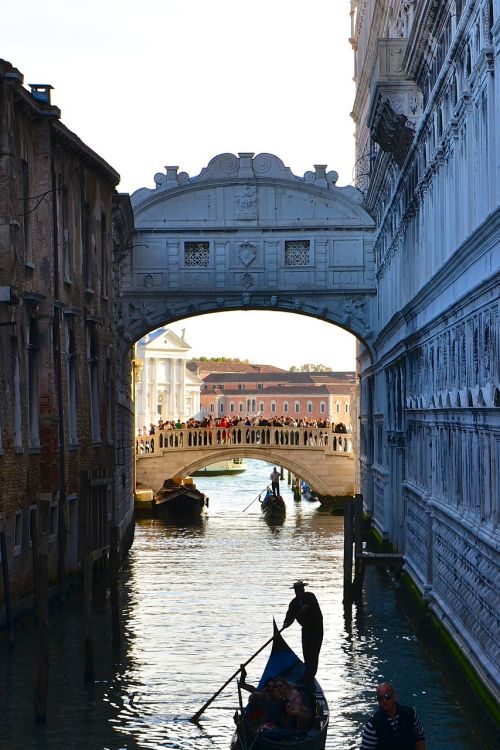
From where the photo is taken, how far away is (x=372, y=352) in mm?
28531

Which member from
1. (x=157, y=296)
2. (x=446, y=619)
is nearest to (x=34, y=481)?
(x=446, y=619)

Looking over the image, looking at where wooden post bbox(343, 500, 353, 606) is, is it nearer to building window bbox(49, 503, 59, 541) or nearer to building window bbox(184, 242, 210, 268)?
building window bbox(49, 503, 59, 541)

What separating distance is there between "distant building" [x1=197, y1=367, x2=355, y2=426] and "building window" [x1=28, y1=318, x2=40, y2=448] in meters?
95.6

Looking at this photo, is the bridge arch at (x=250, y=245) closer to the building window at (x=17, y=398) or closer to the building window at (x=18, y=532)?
the building window at (x=17, y=398)

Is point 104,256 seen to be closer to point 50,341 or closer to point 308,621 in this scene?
Answer: point 50,341

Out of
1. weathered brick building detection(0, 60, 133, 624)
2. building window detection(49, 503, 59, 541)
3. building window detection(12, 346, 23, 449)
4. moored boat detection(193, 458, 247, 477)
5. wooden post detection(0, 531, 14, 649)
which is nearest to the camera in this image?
wooden post detection(0, 531, 14, 649)

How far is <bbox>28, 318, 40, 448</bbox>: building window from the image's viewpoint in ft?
59.1

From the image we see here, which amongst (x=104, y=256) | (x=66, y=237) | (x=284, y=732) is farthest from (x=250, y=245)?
(x=284, y=732)

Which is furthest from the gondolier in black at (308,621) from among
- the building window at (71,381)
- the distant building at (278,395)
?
the distant building at (278,395)

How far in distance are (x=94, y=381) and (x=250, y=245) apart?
22.2ft

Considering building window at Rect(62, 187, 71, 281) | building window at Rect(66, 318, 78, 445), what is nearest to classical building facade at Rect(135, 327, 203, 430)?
building window at Rect(66, 318, 78, 445)

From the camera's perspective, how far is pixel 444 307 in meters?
14.8

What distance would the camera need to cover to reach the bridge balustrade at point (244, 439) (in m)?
39.9

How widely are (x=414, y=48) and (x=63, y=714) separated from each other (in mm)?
8749
